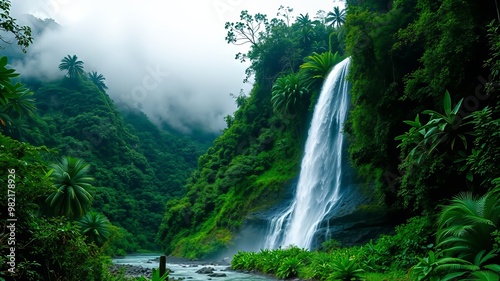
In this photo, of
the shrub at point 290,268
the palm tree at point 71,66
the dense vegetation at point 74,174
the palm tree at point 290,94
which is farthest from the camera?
the palm tree at point 71,66

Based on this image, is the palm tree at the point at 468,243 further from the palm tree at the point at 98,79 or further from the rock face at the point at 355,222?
the palm tree at the point at 98,79

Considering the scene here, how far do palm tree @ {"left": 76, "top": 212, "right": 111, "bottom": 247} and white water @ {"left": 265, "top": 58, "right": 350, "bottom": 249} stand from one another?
11.7m

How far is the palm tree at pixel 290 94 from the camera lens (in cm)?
3450

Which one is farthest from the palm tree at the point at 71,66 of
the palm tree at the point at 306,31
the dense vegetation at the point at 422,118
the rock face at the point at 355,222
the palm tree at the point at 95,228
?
the rock face at the point at 355,222

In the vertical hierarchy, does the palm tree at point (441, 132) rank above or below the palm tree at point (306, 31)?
below

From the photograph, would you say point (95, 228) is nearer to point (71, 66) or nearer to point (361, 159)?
point (361, 159)

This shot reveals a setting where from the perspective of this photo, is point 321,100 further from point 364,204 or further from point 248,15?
point 248,15

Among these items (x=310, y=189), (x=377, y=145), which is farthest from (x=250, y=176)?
(x=377, y=145)

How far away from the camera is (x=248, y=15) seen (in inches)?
1828

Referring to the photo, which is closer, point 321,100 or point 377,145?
point 377,145

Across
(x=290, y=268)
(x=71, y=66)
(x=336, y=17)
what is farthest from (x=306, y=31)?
(x=71, y=66)

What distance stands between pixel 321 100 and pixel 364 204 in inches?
401

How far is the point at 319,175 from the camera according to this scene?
26422 mm

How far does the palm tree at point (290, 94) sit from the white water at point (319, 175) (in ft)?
15.7
